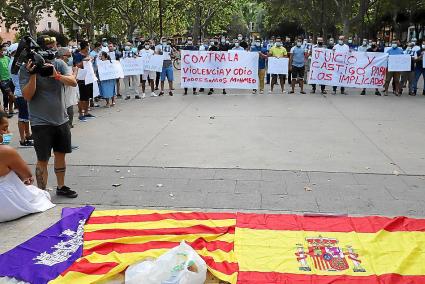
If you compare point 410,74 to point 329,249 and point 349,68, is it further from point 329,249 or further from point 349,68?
point 329,249

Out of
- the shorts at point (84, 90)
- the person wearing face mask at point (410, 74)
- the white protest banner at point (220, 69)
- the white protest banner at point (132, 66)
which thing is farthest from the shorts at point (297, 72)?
the shorts at point (84, 90)

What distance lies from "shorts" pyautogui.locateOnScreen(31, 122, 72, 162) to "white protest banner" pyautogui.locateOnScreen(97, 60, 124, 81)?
702cm

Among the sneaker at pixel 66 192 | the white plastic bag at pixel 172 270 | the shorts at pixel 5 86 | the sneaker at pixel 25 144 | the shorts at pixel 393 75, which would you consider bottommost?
the sneaker at pixel 25 144

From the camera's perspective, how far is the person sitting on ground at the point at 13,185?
4.57m

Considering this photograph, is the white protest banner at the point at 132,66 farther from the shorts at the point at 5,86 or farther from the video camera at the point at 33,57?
the video camera at the point at 33,57

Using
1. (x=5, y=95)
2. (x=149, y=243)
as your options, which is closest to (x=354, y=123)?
(x=149, y=243)

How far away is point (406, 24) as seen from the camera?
41.3 meters

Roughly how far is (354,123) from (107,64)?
6638 millimetres

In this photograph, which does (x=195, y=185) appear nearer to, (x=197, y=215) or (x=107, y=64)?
(x=197, y=215)

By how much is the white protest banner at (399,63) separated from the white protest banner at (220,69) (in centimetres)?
412

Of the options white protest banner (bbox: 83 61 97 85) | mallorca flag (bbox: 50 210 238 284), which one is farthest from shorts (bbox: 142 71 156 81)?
mallorca flag (bbox: 50 210 238 284)

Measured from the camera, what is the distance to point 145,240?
3.99m

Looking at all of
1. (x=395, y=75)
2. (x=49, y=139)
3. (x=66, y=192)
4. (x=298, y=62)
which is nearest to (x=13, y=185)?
(x=49, y=139)

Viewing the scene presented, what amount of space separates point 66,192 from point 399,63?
1161 cm
